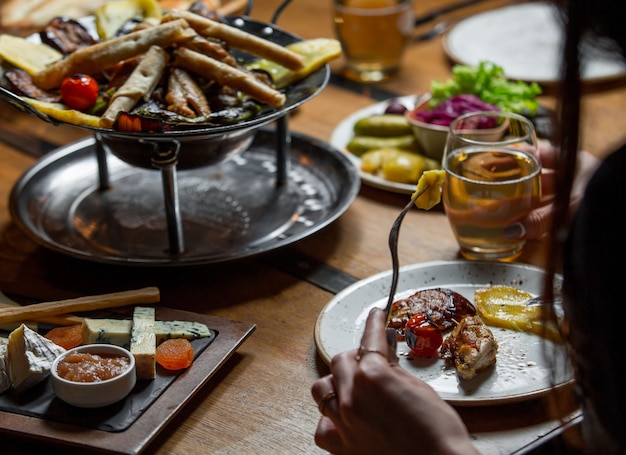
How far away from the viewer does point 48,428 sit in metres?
0.94

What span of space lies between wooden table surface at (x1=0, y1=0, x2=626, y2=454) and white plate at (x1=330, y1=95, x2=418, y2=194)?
0.07 ft

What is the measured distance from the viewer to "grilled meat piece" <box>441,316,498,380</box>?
1.02 m

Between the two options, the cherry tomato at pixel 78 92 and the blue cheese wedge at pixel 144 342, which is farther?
the cherry tomato at pixel 78 92

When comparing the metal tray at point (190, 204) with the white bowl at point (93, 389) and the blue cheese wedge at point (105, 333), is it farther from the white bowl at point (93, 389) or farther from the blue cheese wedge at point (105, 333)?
the white bowl at point (93, 389)

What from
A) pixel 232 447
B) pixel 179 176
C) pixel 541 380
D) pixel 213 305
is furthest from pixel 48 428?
pixel 179 176

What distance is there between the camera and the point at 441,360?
1.06 meters

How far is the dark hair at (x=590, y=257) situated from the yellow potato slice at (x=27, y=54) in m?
0.99

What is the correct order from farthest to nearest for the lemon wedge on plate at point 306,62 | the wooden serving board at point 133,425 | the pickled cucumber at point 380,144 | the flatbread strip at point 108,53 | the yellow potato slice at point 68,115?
the pickled cucumber at point 380,144, the lemon wedge on plate at point 306,62, the flatbread strip at point 108,53, the yellow potato slice at point 68,115, the wooden serving board at point 133,425

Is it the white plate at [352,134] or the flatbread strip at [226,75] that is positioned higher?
the flatbread strip at [226,75]

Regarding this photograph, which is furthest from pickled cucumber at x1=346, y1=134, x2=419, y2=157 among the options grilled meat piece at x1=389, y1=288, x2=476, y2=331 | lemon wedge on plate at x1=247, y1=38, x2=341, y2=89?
grilled meat piece at x1=389, y1=288, x2=476, y2=331

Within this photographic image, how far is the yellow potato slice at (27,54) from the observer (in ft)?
4.68

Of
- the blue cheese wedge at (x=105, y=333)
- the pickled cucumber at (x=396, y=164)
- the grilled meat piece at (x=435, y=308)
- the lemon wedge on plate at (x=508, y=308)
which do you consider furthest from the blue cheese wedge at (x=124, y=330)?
the pickled cucumber at (x=396, y=164)

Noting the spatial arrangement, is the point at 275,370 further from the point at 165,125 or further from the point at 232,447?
the point at 165,125

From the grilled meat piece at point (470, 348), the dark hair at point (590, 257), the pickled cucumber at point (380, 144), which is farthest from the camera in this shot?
the pickled cucumber at point (380, 144)
